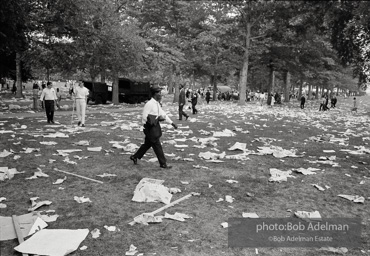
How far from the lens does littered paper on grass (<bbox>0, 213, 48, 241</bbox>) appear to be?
147 inches

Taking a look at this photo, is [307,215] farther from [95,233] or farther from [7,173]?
[7,173]

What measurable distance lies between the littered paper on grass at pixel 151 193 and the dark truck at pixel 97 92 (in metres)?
24.3

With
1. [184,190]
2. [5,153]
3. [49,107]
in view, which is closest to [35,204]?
[184,190]

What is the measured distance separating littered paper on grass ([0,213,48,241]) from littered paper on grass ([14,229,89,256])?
0.52 feet

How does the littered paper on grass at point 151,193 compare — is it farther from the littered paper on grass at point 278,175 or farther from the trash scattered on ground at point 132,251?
the littered paper on grass at point 278,175

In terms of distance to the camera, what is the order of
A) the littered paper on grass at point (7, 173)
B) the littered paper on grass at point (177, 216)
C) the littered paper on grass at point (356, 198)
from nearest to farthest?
the littered paper on grass at point (177, 216) → the littered paper on grass at point (356, 198) → the littered paper on grass at point (7, 173)

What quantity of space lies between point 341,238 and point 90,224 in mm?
3192

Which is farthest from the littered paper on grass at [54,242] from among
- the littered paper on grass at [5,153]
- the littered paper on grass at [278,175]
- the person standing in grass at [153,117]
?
the littered paper on grass at [5,153]

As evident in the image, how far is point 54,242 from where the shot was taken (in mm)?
3547

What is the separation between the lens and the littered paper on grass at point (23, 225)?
12.3 feet

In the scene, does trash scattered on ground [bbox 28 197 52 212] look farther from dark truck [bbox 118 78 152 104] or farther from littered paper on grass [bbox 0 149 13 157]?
dark truck [bbox 118 78 152 104]

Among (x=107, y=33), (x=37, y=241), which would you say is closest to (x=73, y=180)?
(x=37, y=241)

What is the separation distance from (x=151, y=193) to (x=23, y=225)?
1.87 m

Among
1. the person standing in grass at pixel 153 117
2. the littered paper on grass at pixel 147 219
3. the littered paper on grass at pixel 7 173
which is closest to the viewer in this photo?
the littered paper on grass at pixel 147 219
